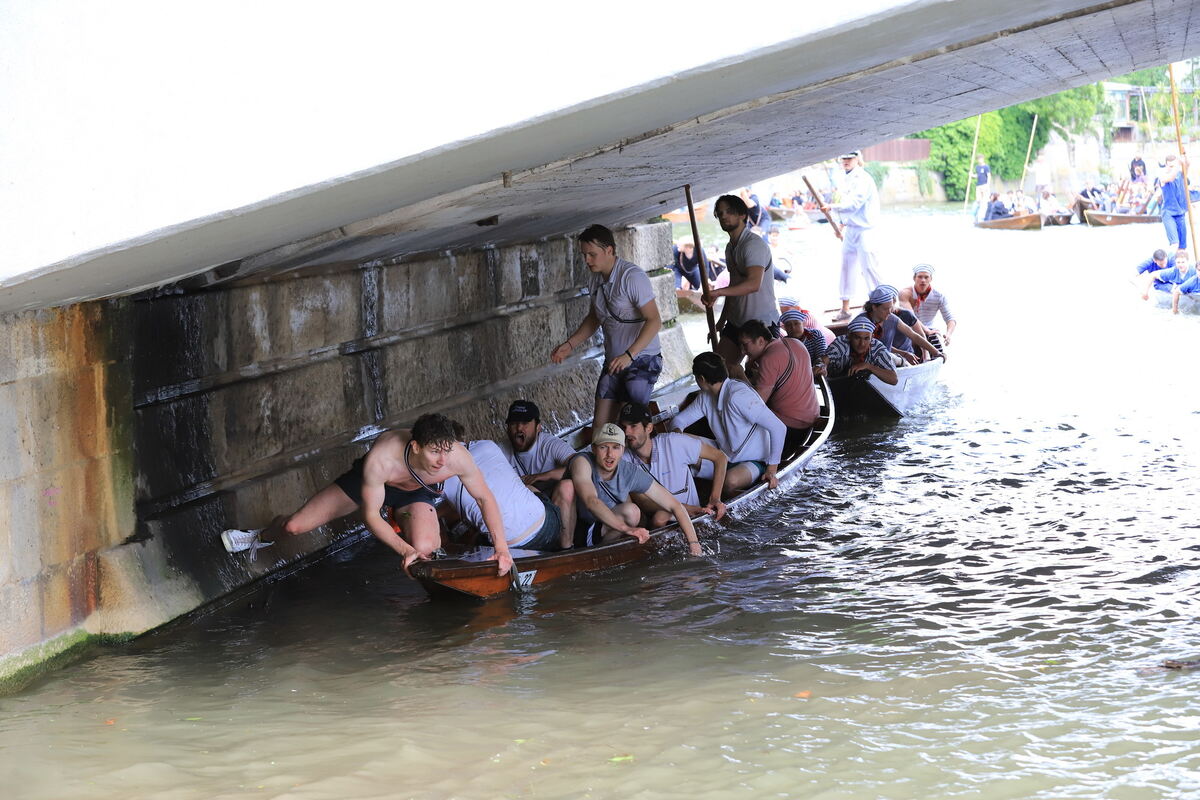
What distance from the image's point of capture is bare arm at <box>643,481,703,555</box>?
7557mm

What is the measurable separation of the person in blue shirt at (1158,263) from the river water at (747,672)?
10657 millimetres

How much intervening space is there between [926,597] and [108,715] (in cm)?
436

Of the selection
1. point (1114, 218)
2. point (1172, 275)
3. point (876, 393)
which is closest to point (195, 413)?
point (876, 393)

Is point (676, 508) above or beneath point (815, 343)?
beneath

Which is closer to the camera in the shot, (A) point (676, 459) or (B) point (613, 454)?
(B) point (613, 454)

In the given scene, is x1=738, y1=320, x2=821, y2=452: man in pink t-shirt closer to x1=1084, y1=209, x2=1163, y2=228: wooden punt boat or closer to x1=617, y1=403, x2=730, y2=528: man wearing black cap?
x1=617, y1=403, x2=730, y2=528: man wearing black cap

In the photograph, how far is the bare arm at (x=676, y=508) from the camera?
756 cm

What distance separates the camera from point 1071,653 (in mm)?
5730

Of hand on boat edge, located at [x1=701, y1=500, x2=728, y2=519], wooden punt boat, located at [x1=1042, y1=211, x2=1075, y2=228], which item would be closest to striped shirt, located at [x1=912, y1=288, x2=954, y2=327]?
hand on boat edge, located at [x1=701, y1=500, x2=728, y2=519]

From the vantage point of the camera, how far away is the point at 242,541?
24.9ft

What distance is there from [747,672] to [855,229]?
12.1 meters

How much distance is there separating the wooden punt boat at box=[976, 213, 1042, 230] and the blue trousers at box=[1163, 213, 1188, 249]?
18.6m

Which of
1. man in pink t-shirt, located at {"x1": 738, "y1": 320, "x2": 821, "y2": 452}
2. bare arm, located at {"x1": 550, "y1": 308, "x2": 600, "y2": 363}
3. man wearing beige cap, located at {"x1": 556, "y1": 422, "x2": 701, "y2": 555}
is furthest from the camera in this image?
man in pink t-shirt, located at {"x1": 738, "y1": 320, "x2": 821, "y2": 452}

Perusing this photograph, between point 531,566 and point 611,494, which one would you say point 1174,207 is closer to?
point 611,494
